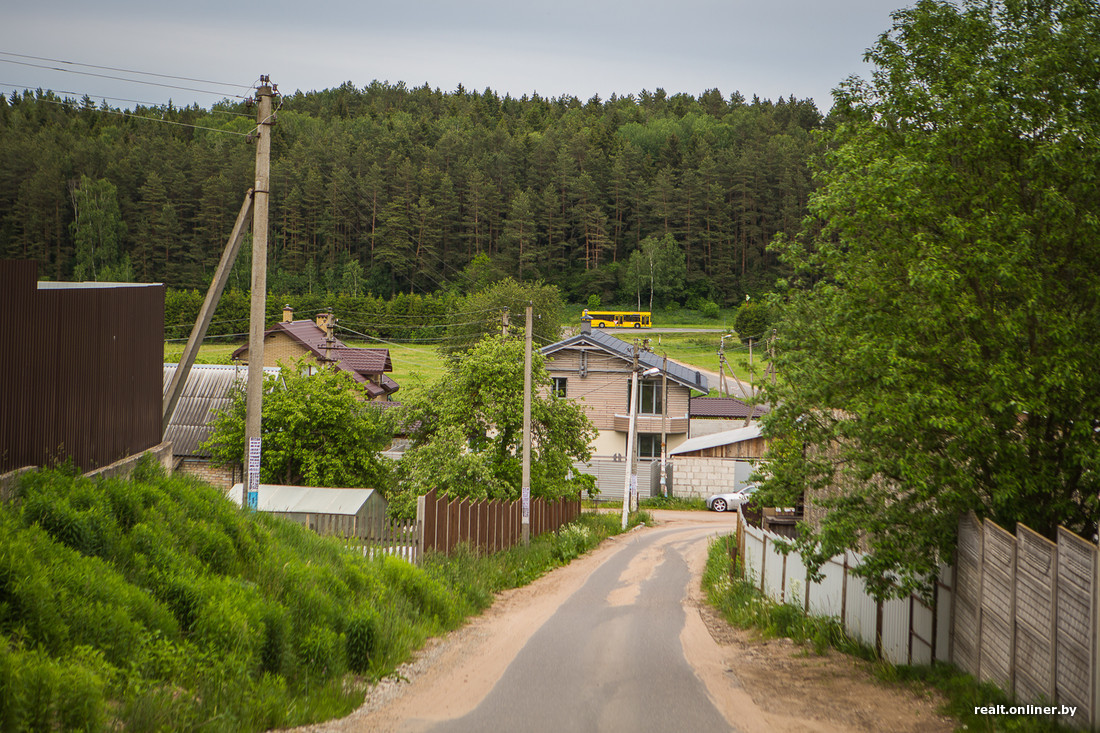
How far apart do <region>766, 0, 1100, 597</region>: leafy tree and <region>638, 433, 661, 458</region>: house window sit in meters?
39.3

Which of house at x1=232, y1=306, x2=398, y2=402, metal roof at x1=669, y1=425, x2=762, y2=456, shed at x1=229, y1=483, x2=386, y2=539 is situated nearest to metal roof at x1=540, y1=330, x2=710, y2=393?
metal roof at x1=669, y1=425, x2=762, y2=456

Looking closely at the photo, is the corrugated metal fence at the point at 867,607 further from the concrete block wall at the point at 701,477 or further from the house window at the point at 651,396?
the house window at the point at 651,396

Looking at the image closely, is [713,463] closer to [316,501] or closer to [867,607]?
[316,501]

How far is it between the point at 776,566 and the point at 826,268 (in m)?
7.69

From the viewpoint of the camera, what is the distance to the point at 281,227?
9219 cm

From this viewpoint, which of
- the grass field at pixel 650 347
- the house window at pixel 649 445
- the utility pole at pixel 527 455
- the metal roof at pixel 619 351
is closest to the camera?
the utility pole at pixel 527 455

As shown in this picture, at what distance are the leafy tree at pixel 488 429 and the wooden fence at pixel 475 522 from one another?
99 cm

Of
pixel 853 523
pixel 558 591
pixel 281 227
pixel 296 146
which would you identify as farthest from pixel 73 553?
pixel 296 146

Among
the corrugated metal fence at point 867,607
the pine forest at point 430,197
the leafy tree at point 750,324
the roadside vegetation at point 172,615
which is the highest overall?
the pine forest at point 430,197

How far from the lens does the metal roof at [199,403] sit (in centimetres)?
3047

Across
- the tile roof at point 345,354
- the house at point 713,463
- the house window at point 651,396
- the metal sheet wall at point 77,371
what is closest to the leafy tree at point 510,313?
the tile roof at point 345,354

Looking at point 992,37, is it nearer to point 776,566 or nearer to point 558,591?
point 776,566

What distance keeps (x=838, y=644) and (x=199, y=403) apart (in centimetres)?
2646

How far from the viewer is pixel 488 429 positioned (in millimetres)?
29656
